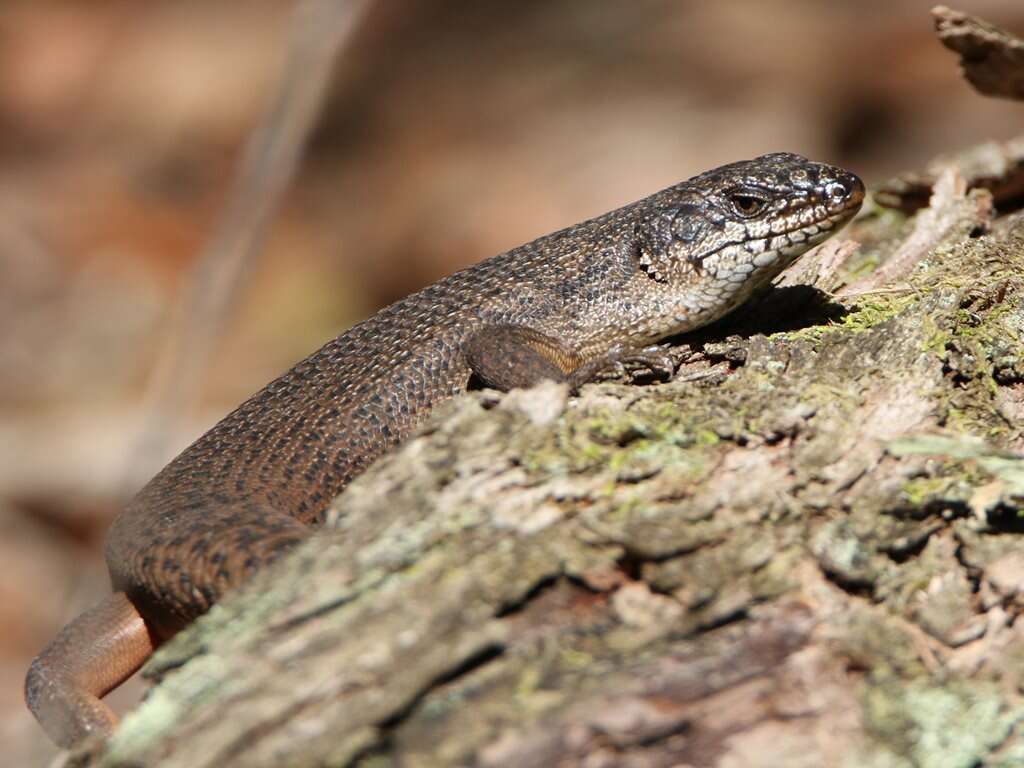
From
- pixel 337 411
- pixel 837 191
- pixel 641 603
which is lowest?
pixel 641 603

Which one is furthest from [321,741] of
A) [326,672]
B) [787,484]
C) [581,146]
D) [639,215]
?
[581,146]

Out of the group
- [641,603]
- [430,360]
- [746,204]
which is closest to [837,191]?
[746,204]

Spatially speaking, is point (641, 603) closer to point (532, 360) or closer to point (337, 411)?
point (532, 360)

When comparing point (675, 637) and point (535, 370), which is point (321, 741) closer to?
point (675, 637)

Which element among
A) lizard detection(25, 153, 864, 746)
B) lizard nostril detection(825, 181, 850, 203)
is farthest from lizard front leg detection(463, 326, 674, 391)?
lizard nostril detection(825, 181, 850, 203)

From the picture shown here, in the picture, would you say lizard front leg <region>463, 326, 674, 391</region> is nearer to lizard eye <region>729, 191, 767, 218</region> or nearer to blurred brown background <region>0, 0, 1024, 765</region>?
lizard eye <region>729, 191, 767, 218</region>

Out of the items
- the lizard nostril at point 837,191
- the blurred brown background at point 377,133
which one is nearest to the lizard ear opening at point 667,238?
the lizard nostril at point 837,191
